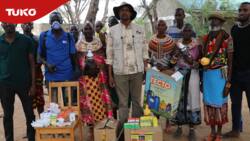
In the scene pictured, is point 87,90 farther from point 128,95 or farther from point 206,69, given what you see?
point 206,69

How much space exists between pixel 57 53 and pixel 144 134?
169 centimetres

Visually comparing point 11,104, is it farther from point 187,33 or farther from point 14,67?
point 187,33

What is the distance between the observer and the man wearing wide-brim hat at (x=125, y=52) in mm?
4660

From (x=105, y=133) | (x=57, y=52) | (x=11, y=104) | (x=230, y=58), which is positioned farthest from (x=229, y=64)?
(x=11, y=104)

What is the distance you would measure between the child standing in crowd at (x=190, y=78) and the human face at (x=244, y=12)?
2.22ft

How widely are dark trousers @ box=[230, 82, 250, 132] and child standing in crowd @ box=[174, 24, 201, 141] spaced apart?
54cm

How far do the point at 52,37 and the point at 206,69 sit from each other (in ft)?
7.12

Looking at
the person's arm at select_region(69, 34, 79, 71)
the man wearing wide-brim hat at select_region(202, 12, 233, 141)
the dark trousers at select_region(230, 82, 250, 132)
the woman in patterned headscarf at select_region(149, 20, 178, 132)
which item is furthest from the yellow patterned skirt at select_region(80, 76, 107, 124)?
the dark trousers at select_region(230, 82, 250, 132)

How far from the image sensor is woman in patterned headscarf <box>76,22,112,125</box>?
498 centimetres

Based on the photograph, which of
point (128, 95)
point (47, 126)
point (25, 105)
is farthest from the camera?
point (128, 95)

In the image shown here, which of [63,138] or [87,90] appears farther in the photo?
[87,90]

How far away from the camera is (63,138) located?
4.23m

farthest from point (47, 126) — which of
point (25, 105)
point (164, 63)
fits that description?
point (164, 63)

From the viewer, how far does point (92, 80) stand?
5039 mm
